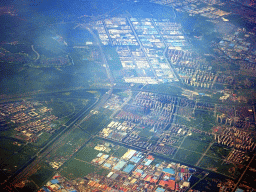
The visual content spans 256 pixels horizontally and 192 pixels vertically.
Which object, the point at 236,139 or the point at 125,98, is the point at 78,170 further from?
the point at 236,139

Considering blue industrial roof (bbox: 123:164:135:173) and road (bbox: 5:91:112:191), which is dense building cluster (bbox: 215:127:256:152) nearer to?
blue industrial roof (bbox: 123:164:135:173)

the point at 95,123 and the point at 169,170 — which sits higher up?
the point at 95,123

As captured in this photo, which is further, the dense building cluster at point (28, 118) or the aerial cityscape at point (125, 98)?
the dense building cluster at point (28, 118)

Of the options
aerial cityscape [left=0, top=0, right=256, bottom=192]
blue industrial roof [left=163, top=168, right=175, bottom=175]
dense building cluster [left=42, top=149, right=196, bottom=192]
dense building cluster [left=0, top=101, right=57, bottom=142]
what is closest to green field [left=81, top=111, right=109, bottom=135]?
aerial cityscape [left=0, top=0, right=256, bottom=192]

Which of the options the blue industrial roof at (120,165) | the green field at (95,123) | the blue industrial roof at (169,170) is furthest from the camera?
the green field at (95,123)

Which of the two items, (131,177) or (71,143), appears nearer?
(131,177)

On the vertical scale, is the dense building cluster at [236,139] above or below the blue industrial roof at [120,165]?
below

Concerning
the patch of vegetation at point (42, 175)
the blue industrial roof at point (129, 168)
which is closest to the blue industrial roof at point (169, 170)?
the blue industrial roof at point (129, 168)

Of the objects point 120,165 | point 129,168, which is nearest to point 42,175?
point 120,165

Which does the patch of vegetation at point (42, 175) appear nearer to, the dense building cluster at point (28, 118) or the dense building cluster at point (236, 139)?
the dense building cluster at point (28, 118)
